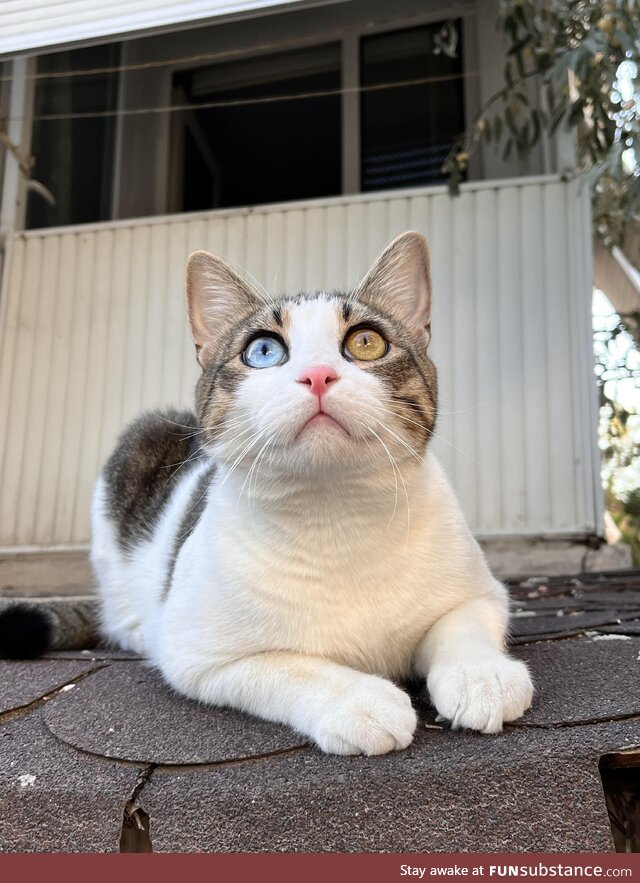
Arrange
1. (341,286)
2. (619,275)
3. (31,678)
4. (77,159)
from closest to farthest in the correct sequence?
(31,678) → (341,286) → (77,159) → (619,275)

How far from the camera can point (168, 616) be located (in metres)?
1.38

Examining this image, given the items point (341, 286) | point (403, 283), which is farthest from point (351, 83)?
point (403, 283)

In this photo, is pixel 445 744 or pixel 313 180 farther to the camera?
pixel 313 180

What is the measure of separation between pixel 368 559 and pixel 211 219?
3125 millimetres

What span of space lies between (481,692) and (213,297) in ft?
3.12

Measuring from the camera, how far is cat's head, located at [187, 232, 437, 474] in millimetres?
1101

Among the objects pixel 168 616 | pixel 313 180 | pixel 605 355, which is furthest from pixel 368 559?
pixel 313 180

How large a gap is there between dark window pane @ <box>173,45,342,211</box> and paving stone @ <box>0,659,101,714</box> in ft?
11.3

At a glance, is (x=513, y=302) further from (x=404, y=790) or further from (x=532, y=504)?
(x=404, y=790)

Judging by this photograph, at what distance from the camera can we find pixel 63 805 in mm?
847

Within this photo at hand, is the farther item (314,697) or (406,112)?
(406,112)

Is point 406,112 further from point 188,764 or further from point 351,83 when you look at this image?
point 188,764

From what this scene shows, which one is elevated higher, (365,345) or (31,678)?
(365,345)

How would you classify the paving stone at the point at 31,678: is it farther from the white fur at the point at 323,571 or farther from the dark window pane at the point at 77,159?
the dark window pane at the point at 77,159
